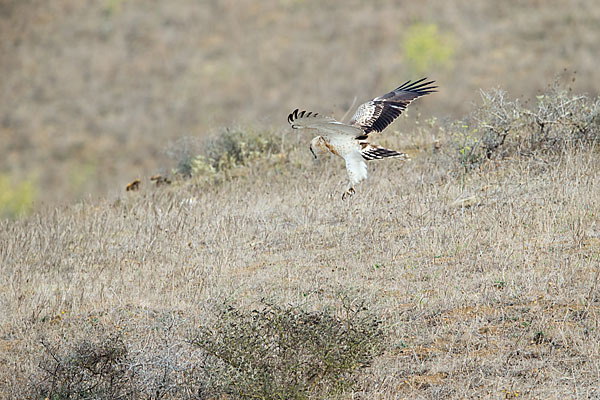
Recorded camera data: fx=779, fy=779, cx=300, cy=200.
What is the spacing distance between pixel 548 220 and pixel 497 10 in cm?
4168

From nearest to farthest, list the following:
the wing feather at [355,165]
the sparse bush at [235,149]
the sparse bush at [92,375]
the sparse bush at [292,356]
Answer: the sparse bush at [292,356], the sparse bush at [92,375], the wing feather at [355,165], the sparse bush at [235,149]

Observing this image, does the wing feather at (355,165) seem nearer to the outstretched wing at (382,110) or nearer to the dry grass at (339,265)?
the outstretched wing at (382,110)

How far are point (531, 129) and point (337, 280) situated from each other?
4837 mm

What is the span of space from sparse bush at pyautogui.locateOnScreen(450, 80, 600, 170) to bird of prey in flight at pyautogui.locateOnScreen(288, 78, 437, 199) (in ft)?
9.32

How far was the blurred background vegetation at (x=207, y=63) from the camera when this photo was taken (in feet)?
129

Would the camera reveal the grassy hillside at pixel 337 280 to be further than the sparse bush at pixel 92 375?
No

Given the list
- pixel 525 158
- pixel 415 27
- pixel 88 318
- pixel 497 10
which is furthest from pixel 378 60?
pixel 88 318

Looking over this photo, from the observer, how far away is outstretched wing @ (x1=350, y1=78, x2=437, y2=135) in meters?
7.08

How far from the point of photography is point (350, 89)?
129 feet

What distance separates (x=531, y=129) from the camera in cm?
1047

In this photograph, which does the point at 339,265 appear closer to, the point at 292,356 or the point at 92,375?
the point at 292,356

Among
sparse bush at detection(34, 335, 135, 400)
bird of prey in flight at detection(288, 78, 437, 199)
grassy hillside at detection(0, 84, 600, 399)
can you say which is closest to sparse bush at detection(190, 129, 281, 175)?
grassy hillside at detection(0, 84, 600, 399)

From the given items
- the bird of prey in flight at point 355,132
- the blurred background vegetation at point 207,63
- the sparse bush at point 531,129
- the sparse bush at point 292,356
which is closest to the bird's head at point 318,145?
the bird of prey in flight at point 355,132

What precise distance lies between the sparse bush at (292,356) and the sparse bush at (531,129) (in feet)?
18.7
